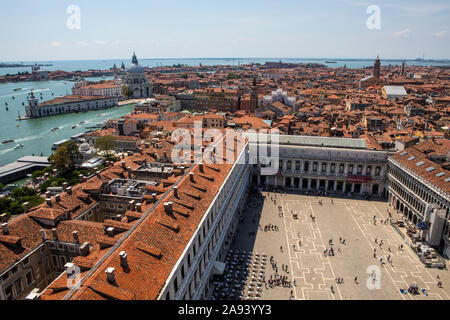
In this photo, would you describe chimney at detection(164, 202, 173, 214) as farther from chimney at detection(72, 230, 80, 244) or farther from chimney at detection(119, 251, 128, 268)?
chimney at detection(72, 230, 80, 244)

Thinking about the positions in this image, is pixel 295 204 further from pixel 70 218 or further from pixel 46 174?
pixel 46 174

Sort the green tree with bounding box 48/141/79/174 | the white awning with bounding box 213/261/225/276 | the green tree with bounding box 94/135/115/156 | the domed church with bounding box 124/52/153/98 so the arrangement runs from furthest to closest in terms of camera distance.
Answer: the domed church with bounding box 124/52/153/98, the green tree with bounding box 94/135/115/156, the green tree with bounding box 48/141/79/174, the white awning with bounding box 213/261/225/276

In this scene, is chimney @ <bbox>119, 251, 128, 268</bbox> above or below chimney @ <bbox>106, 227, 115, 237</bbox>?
above

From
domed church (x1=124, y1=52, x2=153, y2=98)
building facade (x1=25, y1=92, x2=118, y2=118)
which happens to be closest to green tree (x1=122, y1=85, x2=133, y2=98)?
domed church (x1=124, y1=52, x2=153, y2=98)

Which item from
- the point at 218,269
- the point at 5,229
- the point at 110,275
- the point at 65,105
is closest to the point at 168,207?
the point at 110,275

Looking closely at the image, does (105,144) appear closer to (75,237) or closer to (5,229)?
(5,229)

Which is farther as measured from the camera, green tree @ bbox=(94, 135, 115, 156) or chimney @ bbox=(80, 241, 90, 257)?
green tree @ bbox=(94, 135, 115, 156)
